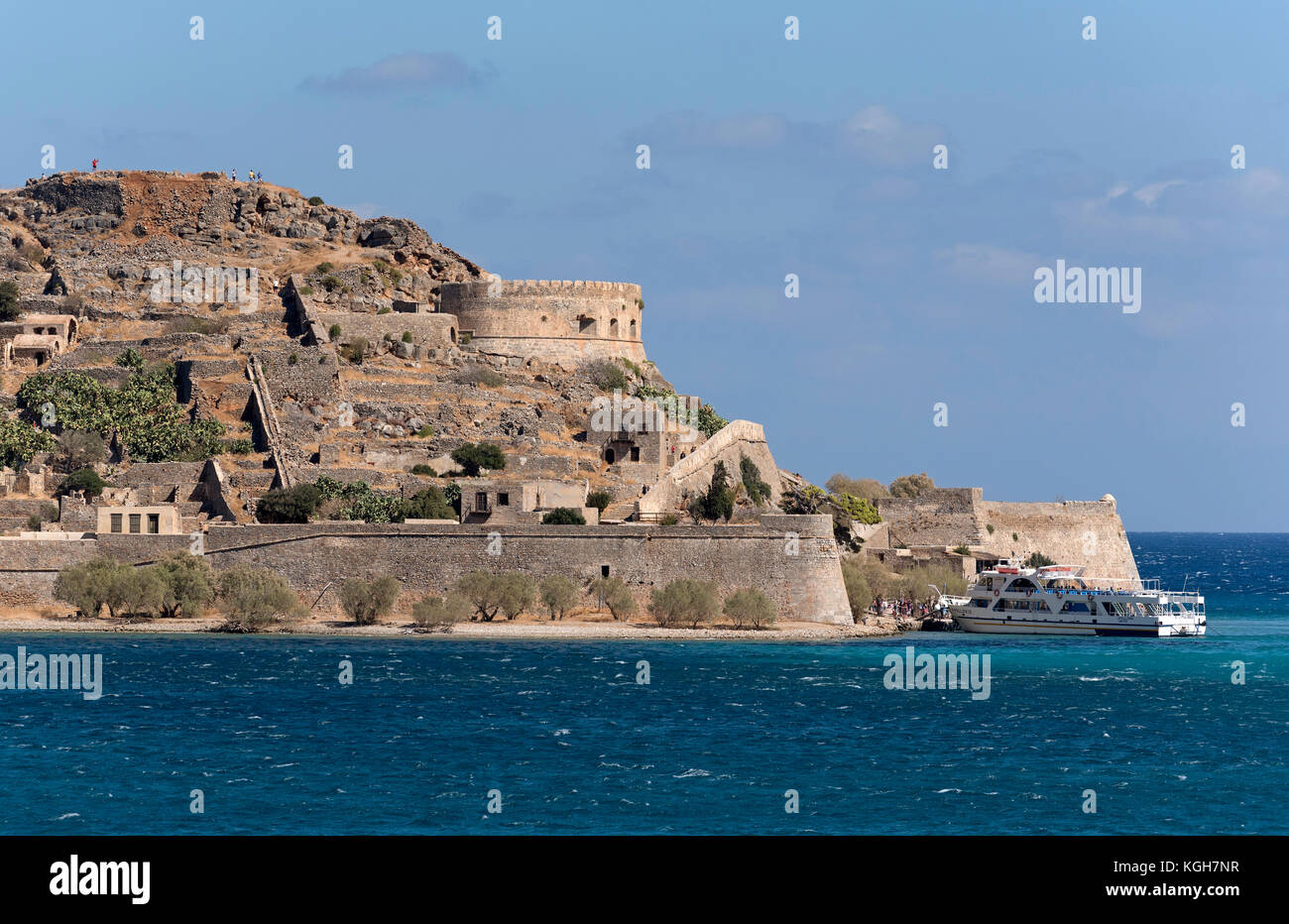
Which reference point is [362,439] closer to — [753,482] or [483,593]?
[483,593]

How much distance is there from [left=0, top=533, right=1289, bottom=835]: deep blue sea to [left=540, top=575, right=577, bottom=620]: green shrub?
1.94 m

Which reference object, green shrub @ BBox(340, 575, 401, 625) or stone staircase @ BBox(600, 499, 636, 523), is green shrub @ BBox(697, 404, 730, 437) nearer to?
stone staircase @ BBox(600, 499, 636, 523)

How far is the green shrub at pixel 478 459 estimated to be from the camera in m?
57.0

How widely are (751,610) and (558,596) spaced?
544 centimetres

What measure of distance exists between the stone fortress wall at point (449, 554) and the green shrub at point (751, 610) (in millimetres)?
711

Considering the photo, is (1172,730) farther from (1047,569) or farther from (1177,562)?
(1177,562)

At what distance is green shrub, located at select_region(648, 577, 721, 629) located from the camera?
50.1 meters

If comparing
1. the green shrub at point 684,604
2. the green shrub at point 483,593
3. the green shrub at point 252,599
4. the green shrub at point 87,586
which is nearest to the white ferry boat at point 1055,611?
the green shrub at point 684,604

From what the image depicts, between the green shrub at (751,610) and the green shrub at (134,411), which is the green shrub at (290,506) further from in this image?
the green shrub at (751,610)

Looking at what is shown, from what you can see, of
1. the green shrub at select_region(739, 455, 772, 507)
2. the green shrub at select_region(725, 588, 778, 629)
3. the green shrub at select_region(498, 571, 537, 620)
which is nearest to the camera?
the green shrub at select_region(498, 571, 537, 620)

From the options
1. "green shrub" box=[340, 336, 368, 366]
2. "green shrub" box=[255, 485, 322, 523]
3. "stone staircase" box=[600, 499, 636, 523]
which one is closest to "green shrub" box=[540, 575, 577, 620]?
"stone staircase" box=[600, 499, 636, 523]

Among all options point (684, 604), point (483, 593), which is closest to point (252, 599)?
point (483, 593)
